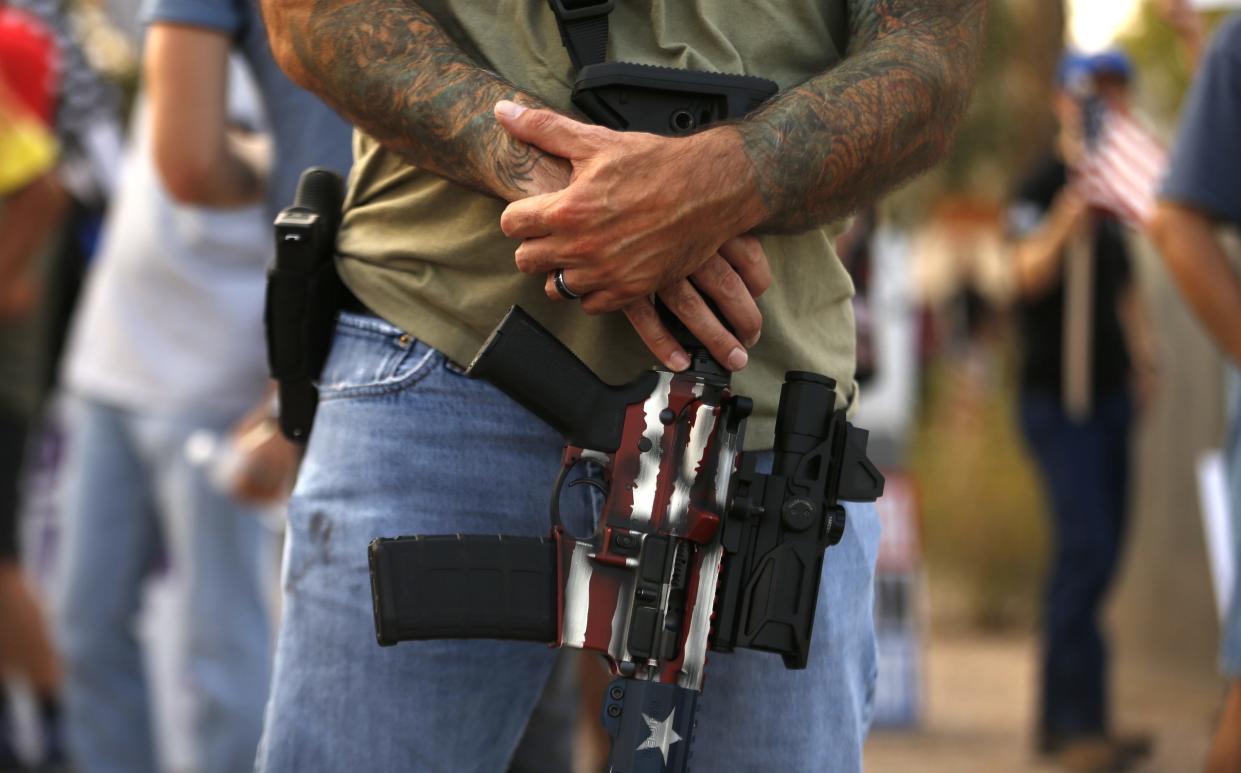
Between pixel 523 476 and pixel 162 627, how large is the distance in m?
3.57

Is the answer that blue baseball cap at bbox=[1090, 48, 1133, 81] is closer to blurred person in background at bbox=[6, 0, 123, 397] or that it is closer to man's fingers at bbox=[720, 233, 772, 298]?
blurred person in background at bbox=[6, 0, 123, 397]

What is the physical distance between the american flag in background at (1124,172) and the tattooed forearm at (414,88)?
4.06 metres

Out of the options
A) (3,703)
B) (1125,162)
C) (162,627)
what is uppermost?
(1125,162)

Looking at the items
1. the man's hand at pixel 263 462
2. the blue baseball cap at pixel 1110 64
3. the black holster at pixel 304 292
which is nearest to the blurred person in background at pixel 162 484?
the man's hand at pixel 263 462

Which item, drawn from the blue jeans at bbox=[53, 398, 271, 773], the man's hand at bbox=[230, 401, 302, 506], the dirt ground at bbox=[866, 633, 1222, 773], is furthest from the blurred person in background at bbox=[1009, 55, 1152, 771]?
the man's hand at bbox=[230, 401, 302, 506]

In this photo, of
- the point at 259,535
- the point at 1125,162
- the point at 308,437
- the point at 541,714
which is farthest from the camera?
the point at 1125,162

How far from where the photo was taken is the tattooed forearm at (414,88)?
195 centimetres

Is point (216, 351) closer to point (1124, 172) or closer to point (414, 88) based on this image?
point (414, 88)

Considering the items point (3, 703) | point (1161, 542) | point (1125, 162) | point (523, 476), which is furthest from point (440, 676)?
point (1161, 542)

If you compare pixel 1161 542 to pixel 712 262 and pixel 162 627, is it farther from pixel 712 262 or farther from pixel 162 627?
pixel 712 262

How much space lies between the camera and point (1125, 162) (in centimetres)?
578

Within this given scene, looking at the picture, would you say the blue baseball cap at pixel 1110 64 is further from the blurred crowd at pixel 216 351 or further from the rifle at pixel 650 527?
the rifle at pixel 650 527

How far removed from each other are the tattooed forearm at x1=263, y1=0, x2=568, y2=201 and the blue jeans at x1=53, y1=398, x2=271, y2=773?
6.84ft

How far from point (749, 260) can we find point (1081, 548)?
402 centimetres
